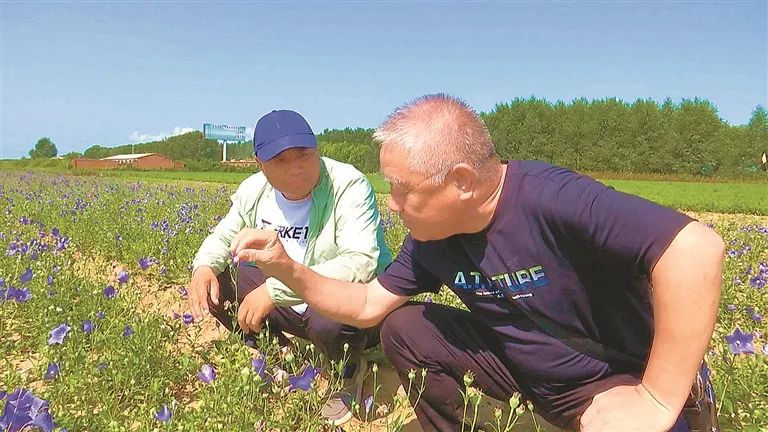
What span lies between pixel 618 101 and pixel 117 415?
57.3 m

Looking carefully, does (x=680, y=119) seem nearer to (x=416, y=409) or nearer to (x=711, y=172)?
(x=711, y=172)

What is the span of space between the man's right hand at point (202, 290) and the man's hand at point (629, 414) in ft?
5.38

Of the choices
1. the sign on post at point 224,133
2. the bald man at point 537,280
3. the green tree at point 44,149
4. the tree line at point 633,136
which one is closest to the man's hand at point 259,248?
the bald man at point 537,280

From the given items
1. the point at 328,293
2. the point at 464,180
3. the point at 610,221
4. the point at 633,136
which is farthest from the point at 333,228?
the point at 633,136

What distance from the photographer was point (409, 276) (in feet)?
6.93

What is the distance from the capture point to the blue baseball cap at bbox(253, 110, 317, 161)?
2.40 meters

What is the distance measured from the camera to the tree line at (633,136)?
47.5 metres

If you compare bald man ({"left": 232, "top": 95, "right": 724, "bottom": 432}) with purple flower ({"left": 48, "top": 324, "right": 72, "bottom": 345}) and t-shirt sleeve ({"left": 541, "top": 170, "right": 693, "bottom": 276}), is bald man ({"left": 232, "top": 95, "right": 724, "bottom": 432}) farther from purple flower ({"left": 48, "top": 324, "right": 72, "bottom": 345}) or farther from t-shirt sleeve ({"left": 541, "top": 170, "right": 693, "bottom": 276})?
purple flower ({"left": 48, "top": 324, "right": 72, "bottom": 345})

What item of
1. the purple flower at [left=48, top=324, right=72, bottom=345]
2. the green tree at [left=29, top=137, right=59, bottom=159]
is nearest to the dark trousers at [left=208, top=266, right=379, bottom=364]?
the purple flower at [left=48, top=324, right=72, bottom=345]

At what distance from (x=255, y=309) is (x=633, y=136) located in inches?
2070

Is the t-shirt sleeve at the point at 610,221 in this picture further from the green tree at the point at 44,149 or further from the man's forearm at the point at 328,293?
the green tree at the point at 44,149

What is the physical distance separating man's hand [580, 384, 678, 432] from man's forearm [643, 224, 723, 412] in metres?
0.04

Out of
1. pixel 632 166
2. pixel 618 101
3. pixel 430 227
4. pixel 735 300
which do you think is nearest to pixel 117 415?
pixel 430 227

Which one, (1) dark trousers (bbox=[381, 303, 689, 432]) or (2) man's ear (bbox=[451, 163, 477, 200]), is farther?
(1) dark trousers (bbox=[381, 303, 689, 432])
